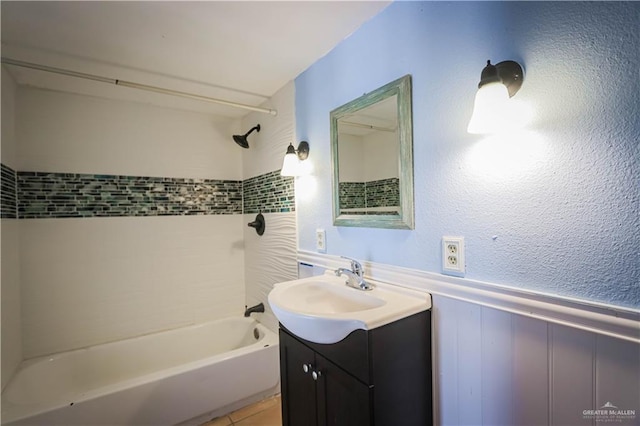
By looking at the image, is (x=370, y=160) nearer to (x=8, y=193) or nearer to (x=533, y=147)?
(x=533, y=147)

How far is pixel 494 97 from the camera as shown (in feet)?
2.47

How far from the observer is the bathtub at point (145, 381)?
1399 mm

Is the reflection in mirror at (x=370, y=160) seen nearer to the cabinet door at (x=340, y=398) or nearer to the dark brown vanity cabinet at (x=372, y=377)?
the dark brown vanity cabinet at (x=372, y=377)

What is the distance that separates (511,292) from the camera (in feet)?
2.68

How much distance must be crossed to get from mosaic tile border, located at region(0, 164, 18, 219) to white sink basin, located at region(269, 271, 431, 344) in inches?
65.9

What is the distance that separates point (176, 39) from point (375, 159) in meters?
1.18

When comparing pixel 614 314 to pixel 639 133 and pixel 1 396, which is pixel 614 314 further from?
pixel 1 396

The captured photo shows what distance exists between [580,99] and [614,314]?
53 centimetres

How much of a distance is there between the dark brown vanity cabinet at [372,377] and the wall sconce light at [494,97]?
2.24 ft

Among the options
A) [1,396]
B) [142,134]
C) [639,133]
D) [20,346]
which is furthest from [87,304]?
[639,133]

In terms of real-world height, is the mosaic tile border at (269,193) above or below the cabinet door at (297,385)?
above

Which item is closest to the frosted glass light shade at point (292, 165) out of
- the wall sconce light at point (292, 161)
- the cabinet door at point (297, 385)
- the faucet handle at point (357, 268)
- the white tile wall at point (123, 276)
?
the wall sconce light at point (292, 161)

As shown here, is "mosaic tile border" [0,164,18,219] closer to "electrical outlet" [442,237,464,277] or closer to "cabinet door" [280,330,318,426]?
"cabinet door" [280,330,318,426]

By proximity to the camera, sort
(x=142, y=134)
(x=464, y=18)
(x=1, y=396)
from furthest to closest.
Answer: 1. (x=142, y=134)
2. (x=1, y=396)
3. (x=464, y=18)
